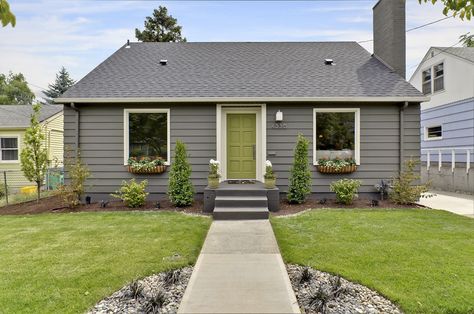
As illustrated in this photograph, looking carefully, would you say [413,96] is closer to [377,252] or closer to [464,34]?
[377,252]

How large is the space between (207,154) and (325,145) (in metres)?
3.09

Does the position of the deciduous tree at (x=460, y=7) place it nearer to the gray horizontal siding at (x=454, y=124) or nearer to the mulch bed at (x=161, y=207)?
the mulch bed at (x=161, y=207)

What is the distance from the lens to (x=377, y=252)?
3949 millimetres

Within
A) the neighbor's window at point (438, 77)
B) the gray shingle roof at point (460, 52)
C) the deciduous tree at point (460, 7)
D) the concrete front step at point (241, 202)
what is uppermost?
the gray shingle roof at point (460, 52)

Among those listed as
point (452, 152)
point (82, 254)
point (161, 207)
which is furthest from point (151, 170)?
point (452, 152)

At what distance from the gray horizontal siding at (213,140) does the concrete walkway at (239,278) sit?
341 cm

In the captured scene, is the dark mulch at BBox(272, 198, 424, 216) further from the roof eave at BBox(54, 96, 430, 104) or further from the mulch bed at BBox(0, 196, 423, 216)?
the roof eave at BBox(54, 96, 430, 104)

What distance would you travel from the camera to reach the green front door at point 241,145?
811cm

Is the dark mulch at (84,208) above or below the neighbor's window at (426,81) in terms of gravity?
below

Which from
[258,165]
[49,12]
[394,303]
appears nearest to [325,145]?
[258,165]

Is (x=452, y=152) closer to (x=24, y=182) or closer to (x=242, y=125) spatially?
(x=242, y=125)

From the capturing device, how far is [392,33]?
28.0ft

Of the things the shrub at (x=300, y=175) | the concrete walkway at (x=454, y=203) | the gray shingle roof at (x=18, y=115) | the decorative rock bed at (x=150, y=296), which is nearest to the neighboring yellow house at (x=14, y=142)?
the gray shingle roof at (x=18, y=115)

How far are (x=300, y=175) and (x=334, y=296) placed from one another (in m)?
4.38
